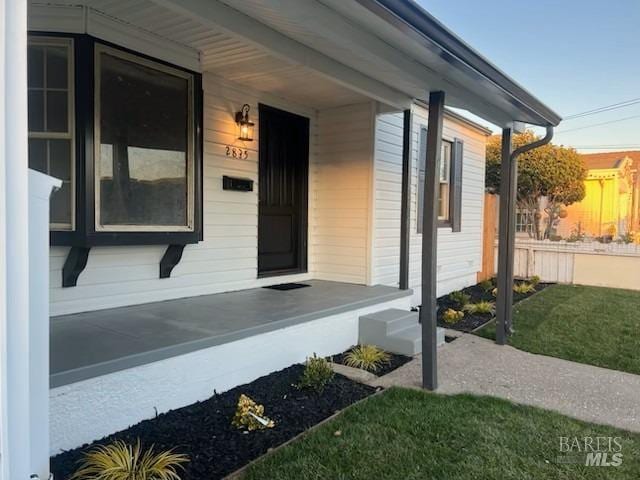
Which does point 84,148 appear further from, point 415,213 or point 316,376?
point 415,213

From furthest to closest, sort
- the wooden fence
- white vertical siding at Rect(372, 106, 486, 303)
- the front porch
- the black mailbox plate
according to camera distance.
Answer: the wooden fence
white vertical siding at Rect(372, 106, 486, 303)
the black mailbox plate
the front porch

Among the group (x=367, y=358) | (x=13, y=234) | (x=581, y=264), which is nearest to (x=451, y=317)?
(x=367, y=358)

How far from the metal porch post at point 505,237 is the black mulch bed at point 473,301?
670 millimetres

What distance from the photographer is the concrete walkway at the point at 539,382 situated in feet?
10.6

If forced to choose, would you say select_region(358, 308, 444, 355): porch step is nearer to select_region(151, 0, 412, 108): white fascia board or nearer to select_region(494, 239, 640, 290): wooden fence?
select_region(151, 0, 412, 108): white fascia board

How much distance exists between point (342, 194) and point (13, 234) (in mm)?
4804

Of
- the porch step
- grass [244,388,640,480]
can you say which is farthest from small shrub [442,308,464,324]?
grass [244,388,640,480]

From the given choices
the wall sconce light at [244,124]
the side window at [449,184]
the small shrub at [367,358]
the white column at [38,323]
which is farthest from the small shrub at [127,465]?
the side window at [449,184]

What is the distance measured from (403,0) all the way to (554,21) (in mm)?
14672

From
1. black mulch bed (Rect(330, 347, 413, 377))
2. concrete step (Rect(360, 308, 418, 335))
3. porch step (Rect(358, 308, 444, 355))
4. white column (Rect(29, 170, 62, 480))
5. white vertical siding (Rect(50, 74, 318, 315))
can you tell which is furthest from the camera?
concrete step (Rect(360, 308, 418, 335))

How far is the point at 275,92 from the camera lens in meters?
5.16

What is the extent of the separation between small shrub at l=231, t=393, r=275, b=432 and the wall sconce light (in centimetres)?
296

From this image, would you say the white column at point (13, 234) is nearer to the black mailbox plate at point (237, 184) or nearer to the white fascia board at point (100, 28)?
the white fascia board at point (100, 28)

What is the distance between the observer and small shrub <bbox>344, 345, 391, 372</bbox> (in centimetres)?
396
